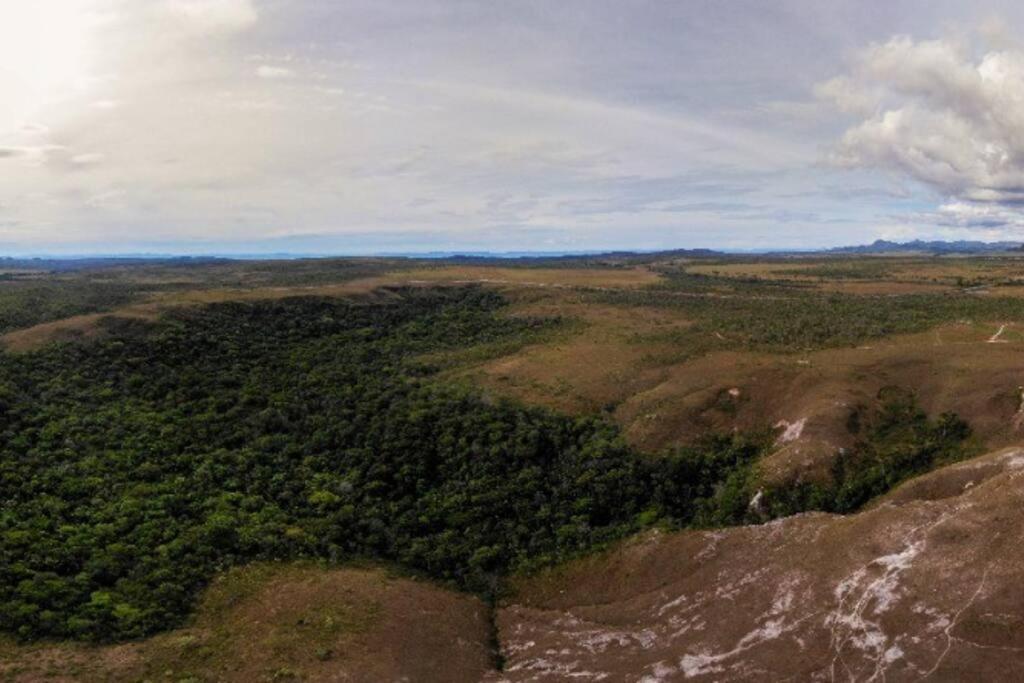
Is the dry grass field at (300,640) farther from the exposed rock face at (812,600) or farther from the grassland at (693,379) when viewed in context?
the exposed rock face at (812,600)

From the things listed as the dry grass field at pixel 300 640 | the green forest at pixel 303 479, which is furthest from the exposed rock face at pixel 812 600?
the green forest at pixel 303 479

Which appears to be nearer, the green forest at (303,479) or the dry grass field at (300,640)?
the dry grass field at (300,640)

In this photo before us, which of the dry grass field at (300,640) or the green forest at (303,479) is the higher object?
the green forest at (303,479)

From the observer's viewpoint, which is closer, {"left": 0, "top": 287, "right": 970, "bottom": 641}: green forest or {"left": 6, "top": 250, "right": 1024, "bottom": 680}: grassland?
{"left": 6, "top": 250, "right": 1024, "bottom": 680}: grassland

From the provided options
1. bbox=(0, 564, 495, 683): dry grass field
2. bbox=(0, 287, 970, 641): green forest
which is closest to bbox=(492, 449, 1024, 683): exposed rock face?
bbox=(0, 564, 495, 683): dry grass field

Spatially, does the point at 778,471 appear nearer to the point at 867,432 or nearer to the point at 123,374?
the point at 867,432

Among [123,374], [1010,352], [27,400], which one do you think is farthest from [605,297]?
[27,400]

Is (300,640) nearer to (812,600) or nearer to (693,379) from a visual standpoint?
(812,600)

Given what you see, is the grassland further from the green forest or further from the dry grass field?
the green forest
